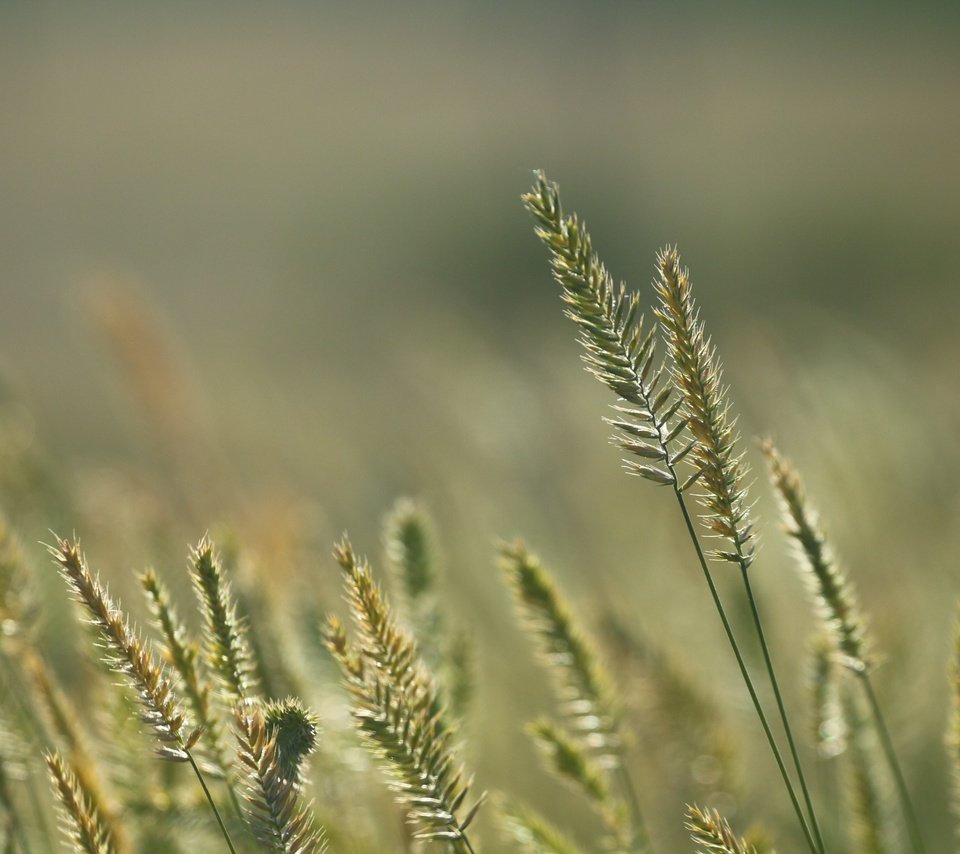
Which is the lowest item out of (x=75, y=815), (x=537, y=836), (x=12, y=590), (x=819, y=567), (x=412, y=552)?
(x=75, y=815)

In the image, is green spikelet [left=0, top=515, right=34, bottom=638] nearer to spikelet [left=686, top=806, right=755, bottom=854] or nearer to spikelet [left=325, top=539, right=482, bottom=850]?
spikelet [left=325, top=539, right=482, bottom=850]

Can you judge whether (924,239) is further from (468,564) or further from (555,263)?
(555,263)

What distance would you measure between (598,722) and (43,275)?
11059 millimetres

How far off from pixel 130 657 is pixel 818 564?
62 centimetres

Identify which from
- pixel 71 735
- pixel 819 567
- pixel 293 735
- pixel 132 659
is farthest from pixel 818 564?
pixel 71 735

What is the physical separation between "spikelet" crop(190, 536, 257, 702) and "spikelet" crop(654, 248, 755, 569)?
393 millimetres

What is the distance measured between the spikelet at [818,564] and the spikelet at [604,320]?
18 centimetres

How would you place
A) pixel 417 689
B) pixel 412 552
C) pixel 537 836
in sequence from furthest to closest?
pixel 412 552
pixel 537 836
pixel 417 689

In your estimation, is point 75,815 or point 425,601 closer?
point 75,815

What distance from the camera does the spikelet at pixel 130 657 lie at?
784 millimetres

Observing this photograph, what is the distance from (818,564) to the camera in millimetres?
969

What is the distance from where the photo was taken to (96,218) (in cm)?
1314

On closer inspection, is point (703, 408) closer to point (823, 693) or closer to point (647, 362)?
point (647, 362)

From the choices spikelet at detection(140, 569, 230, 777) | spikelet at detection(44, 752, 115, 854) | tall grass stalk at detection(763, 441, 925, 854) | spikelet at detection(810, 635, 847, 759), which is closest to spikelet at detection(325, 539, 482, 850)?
spikelet at detection(140, 569, 230, 777)
